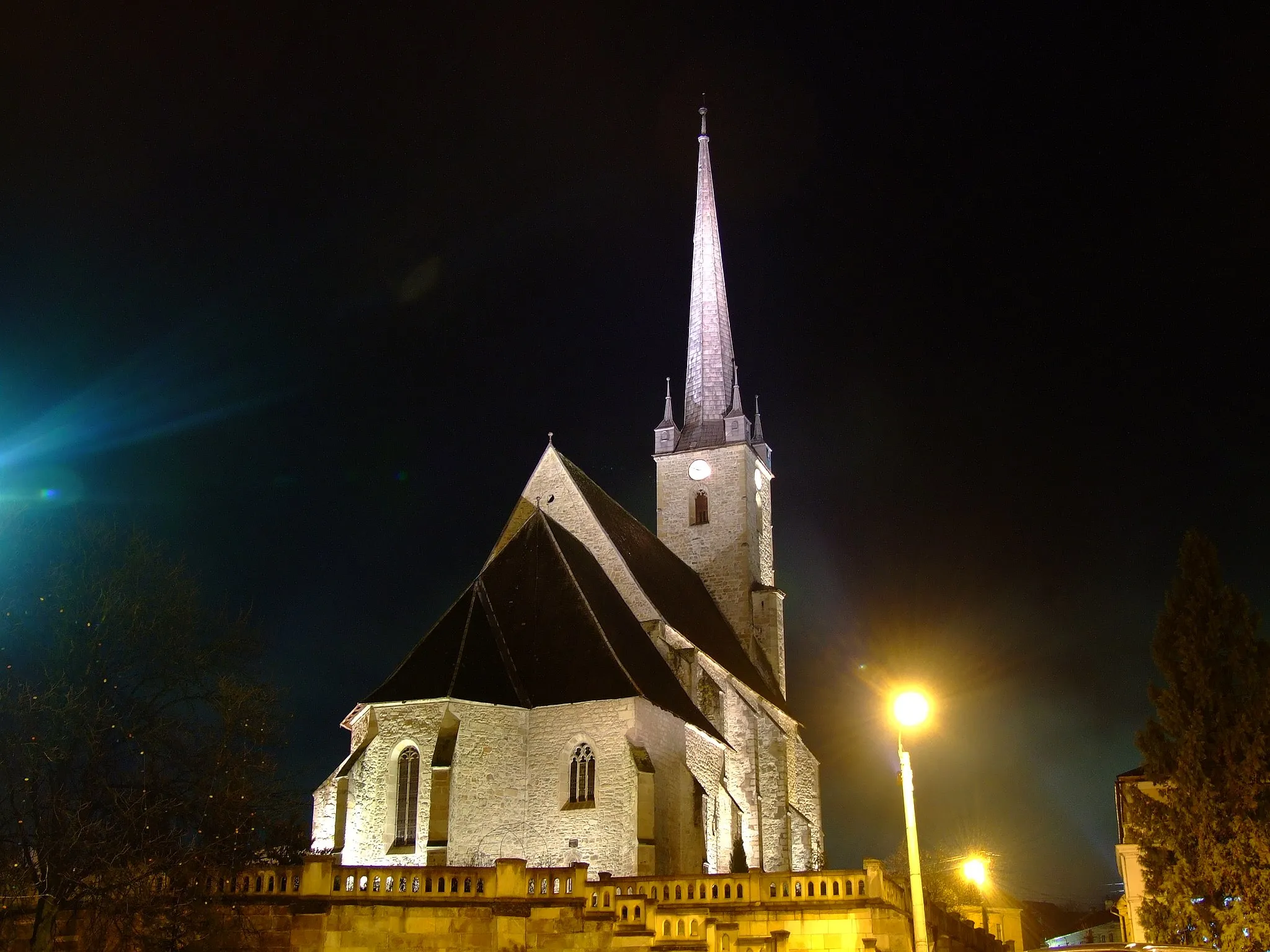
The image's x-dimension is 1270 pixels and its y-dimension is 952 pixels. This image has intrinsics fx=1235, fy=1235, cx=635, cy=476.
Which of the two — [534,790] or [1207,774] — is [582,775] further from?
[1207,774]

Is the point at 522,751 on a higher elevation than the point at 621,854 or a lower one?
higher

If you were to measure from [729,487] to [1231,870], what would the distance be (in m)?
25.2

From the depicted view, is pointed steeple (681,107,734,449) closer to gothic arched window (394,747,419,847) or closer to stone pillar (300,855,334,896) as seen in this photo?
gothic arched window (394,747,419,847)

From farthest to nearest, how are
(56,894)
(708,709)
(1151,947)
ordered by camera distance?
(708,709)
(56,894)
(1151,947)

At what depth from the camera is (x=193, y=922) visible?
18.6 metres

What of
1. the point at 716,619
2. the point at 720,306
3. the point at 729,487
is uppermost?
the point at 720,306

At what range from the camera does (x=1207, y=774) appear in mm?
21297

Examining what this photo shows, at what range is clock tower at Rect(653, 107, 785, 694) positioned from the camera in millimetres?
42438

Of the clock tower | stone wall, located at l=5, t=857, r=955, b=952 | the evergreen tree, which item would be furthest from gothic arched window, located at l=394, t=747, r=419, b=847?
the clock tower

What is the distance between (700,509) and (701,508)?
0.10ft

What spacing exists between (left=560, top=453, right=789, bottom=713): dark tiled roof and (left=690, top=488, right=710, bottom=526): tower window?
178 centimetres

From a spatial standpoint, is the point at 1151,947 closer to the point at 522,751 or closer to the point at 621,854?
the point at 621,854

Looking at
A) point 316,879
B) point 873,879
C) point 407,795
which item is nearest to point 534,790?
point 407,795

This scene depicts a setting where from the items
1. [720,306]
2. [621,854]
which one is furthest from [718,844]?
[720,306]
